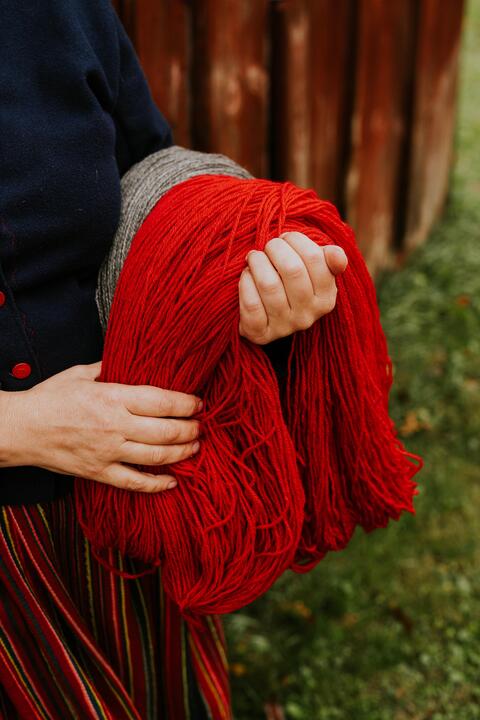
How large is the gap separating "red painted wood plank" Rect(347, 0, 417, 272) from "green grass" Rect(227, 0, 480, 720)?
2.18 ft

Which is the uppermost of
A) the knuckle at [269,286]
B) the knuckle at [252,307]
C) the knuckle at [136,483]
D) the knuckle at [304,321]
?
the knuckle at [269,286]

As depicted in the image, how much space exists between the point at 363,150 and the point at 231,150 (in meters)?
1.17

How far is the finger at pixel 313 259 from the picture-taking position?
0.90m

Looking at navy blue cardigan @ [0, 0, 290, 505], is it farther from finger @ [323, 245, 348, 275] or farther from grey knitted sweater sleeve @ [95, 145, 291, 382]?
finger @ [323, 245, 348, 275]

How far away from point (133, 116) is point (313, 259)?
458 millimetres

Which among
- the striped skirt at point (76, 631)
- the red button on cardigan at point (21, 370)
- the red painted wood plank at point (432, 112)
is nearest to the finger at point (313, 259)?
the red button on cardigan at point (21, 370)

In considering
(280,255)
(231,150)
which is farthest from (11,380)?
(231,150)

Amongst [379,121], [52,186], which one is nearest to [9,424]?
[52,186]

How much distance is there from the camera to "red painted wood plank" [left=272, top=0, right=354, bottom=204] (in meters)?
2.33

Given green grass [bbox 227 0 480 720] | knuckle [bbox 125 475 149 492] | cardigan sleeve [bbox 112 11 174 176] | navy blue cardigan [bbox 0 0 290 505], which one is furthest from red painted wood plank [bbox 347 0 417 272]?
knuckle [bbox 125 475 149 492]

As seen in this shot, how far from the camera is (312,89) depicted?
2551 mm

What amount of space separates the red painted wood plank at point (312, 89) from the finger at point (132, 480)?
5.40 feet

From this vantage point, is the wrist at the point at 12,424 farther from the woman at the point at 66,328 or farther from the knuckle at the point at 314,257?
the knuckle at the point at 314,257

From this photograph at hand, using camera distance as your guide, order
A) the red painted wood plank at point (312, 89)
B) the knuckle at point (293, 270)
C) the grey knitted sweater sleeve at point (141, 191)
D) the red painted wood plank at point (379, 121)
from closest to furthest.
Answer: the knuckle at point (293, 270) → the grey knitted sweater sleeve at point (141, 191) → the red painted wood plank at point (312, 89) → the red painted wood plank at point (379, 121)
